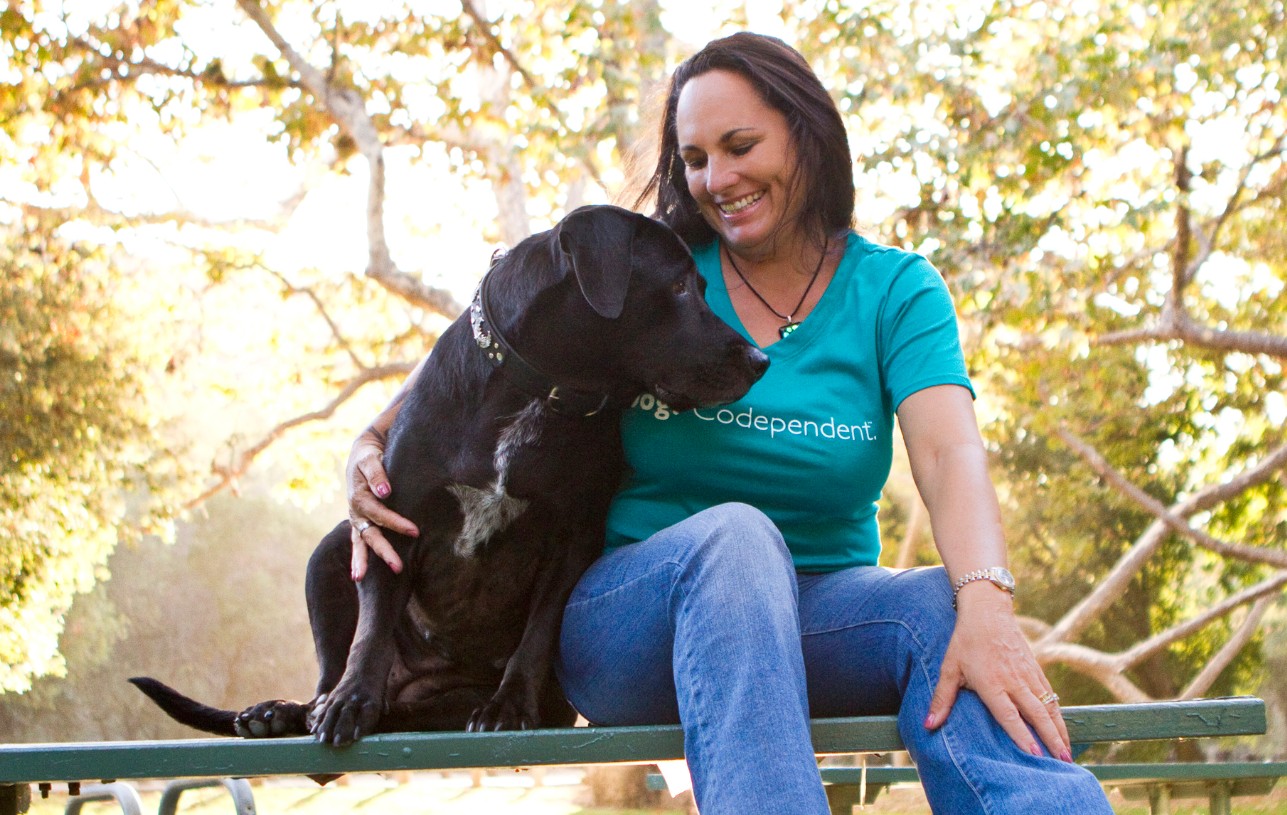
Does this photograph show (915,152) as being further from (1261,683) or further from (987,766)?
(1261,683)

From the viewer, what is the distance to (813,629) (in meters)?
1.82

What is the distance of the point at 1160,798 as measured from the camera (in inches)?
115

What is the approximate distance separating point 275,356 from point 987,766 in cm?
1054

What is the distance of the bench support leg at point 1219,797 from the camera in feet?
8.65

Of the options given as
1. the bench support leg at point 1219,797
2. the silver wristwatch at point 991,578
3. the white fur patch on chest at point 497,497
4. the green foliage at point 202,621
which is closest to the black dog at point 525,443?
the white fur patch on chest at point 497,497

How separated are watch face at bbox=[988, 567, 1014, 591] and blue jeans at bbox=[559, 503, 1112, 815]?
0.08 meters

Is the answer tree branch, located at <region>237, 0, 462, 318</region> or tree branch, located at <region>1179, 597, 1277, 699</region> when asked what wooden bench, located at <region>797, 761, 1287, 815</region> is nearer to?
tree branch, located at <region>237, 0, 462, 318</region>

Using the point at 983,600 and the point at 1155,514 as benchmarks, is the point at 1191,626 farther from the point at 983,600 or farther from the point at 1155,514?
the point at 983,600

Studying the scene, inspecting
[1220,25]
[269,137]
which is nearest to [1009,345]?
[1220,25]

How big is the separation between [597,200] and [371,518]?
11.6 ft

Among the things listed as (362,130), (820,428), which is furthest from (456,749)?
(362,130)

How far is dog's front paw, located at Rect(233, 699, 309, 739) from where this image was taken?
2002 mm

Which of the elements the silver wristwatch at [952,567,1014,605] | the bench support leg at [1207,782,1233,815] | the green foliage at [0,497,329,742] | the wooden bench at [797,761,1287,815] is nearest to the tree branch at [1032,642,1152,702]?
the wooden bench at [797,761,1287,815]

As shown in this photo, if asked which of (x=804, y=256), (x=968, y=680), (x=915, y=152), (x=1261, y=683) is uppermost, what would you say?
(x=915, y=152)
